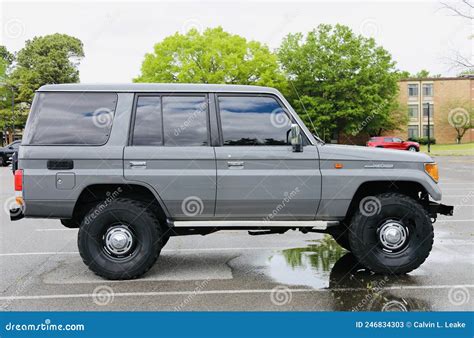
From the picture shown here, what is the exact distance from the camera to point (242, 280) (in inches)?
244

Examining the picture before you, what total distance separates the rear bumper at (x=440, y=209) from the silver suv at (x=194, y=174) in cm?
30

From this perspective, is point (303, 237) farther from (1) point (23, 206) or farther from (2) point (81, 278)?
(1) point (23, 206)

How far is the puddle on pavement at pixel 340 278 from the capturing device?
526 centimetres

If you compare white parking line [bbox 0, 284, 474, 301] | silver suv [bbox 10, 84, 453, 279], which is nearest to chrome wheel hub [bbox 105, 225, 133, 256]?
silver suv [bbox 10, 84, 453, 279]

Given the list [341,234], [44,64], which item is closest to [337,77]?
[44,64]

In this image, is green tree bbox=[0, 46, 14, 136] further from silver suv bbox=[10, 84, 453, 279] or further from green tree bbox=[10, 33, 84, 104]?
silver suv bbox=[10, 84, 453, 279]

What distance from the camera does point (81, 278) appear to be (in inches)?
250

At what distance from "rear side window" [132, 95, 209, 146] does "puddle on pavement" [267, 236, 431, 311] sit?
6.34ft

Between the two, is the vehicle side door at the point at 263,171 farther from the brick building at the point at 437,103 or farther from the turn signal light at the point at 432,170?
the brick building at the point at 437,103

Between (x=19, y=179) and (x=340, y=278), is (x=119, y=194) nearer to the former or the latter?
(x=19, y=179)

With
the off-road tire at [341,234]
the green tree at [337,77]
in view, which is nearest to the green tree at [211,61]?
the green tree at [337,77]

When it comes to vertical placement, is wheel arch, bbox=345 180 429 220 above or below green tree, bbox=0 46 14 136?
below

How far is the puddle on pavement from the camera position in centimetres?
526

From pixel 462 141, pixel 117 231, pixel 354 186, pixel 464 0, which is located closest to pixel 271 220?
pixel 354 186
